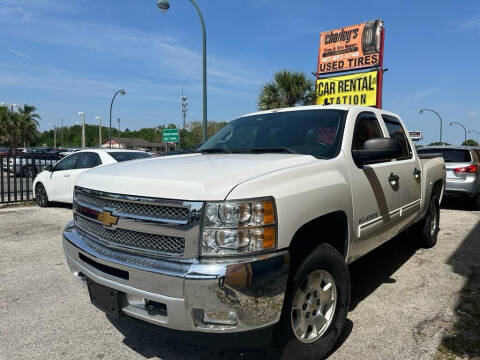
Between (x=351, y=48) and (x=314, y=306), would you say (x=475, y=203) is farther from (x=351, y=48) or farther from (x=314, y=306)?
(x=351, y=48)

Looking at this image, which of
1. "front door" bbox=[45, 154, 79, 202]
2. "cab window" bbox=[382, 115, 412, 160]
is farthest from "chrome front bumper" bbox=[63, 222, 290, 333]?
"front door" bbox=[45, 154, 79, 202]

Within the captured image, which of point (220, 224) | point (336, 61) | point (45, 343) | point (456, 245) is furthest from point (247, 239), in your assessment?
point (336, 61)

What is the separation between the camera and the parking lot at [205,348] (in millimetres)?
2691

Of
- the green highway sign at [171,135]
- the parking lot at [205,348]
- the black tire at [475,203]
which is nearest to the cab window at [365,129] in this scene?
the parking lot at [205,348]

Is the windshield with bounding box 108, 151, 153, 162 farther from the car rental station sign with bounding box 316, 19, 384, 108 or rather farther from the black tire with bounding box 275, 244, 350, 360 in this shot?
the car rental station sign with bounding box 316, 19, 384, 108

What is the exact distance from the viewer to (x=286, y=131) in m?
3.46

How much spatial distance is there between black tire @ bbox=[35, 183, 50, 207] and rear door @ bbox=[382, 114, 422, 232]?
8397 millimetres

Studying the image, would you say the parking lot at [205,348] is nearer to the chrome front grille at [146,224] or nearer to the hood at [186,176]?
the chrome front grille at [146,224]

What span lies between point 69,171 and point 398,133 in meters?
7.32

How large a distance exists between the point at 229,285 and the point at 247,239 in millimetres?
259

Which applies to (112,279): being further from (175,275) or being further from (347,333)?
(347,333)

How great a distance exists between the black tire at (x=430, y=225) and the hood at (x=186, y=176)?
129 inches

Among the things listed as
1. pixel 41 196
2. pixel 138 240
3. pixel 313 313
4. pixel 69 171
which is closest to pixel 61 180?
pixel 69 171

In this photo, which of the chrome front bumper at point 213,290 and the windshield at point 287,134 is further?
the windshield at point 287,134
